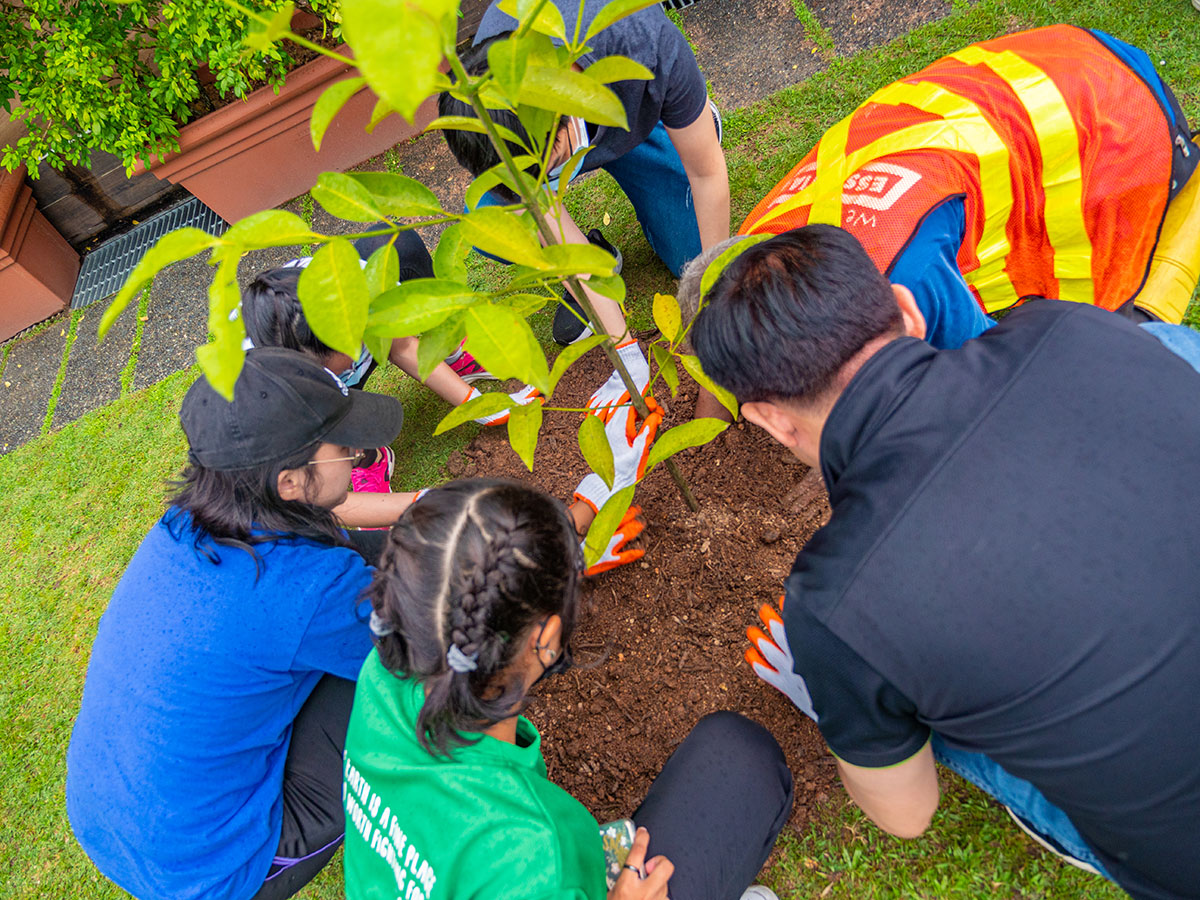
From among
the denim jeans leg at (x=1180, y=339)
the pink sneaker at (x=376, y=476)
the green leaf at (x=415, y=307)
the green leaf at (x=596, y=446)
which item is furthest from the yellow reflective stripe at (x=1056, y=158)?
the pink sneaker at (x=376, y=476)

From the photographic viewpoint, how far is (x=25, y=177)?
145 inches

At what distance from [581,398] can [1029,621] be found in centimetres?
162

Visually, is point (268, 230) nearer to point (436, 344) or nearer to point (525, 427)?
point (436, 344)

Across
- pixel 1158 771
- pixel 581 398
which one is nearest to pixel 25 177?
pixel 581 398

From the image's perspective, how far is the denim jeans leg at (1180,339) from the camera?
1252 mm

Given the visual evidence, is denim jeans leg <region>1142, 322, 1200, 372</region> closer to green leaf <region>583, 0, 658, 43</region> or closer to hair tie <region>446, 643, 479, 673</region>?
green leaf <region>583, 0, 658, 43</region>

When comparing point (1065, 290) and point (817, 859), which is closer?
point (817, 859)

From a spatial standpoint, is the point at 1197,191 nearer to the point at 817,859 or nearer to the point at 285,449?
the point at 817,859

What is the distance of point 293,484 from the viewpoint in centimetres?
155

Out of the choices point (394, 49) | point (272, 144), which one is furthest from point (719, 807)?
point (272, 144)

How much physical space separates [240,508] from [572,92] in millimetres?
1090

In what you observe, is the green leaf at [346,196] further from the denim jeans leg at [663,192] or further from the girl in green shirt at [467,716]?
the denim jeans leg at [663,192]

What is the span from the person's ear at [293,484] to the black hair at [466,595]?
480 mm

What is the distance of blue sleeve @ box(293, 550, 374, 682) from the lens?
58.1 inches
